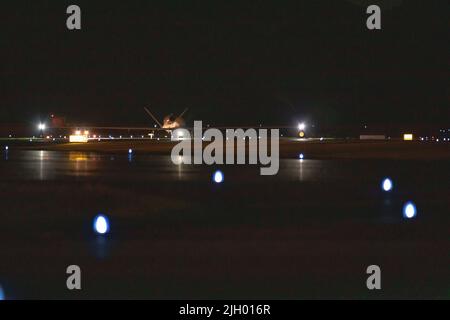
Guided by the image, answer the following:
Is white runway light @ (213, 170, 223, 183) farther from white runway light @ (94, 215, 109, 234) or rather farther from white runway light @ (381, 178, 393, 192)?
white runway light @ (94, 215, 109, 234)

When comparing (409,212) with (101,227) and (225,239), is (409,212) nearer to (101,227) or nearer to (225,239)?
(225,239)

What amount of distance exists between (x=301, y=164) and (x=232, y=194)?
14.4 metres

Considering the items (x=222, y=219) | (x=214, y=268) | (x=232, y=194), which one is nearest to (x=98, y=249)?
(x=214, y=268)

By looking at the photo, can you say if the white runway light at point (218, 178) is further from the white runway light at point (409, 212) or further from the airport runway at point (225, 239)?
the white runway light at point (409, 212)

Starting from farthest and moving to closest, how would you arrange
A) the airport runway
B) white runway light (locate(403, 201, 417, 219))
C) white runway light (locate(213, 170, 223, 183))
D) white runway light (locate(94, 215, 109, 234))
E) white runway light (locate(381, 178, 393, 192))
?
white runway light (locate(213, 170, 223, 183))
white runway light (locate(381, 178, 393, 192))
white runway light (locate(403, 201, 417, 219))
white runway light (locate(94, 215, 109, 234))
the airport runway

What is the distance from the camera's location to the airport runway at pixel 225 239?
28.2 feet

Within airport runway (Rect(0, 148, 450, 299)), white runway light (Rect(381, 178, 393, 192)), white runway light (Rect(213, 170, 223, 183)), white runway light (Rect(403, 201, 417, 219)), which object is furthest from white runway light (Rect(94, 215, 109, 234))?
white runway light (Rect(213, 170, 223, 183))

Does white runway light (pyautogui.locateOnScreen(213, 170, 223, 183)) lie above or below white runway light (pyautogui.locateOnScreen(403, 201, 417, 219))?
above

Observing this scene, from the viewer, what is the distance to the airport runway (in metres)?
8.60

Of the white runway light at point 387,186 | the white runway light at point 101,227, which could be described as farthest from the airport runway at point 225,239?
the white runway light at point 387,186

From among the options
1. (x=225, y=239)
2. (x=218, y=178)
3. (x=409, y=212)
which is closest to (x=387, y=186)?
(x=409, y=212)

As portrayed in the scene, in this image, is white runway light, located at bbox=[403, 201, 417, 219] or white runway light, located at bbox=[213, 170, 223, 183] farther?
white runway light, located at bbox=[213, 170, 223, 183]

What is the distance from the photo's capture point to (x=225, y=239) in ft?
38.7

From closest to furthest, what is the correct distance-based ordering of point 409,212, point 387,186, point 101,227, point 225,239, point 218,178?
point 225,239
point 101,227
point 409,212
point 387,186
point 218,178
